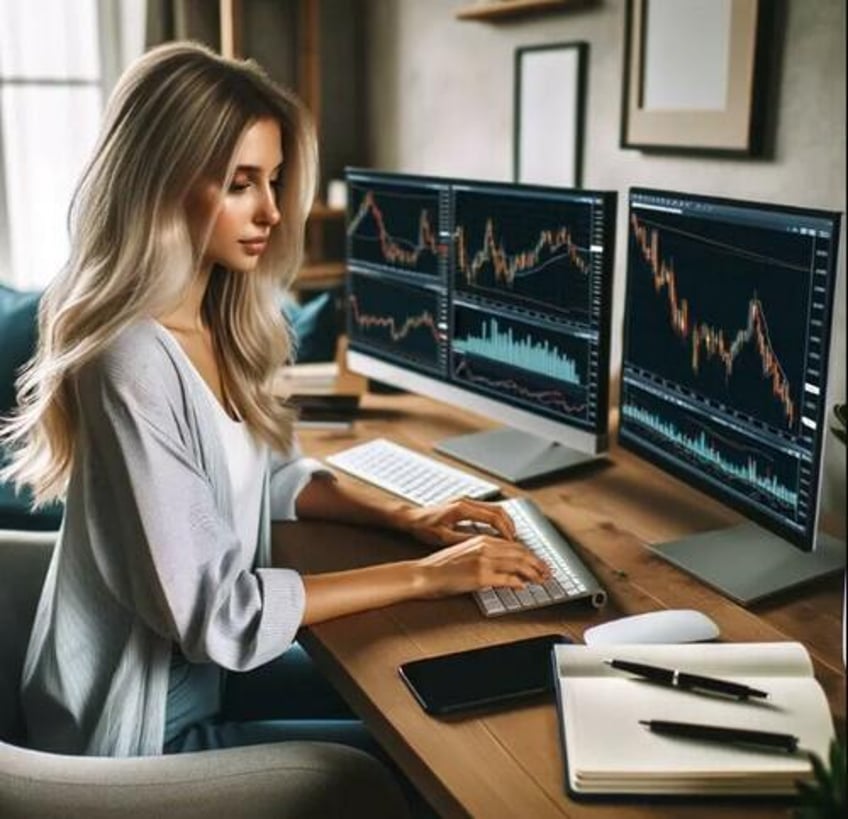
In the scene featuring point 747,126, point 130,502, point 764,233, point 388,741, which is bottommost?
point 388,741

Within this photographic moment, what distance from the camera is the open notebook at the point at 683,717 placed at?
37.3 inches

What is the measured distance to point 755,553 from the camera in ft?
4.76

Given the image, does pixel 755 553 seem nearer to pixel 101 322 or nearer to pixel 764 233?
pixel 764 233

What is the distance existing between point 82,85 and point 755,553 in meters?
2.87

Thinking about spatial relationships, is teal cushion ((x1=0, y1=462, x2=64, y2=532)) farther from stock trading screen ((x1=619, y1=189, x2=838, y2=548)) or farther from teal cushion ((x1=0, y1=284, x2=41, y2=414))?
stock trading screen ((x1=619, y1=189, x2=838, y2=548))

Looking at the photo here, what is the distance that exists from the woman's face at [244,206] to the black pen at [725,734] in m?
0.76

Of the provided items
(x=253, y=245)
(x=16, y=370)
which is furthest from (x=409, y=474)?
(x=16, y=370)

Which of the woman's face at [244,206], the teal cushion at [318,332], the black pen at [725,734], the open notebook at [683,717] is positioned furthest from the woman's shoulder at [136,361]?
the teal cushion at [318,332]

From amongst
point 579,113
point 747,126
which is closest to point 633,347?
point 747,126

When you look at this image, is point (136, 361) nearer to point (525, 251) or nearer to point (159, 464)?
point (159, 464)

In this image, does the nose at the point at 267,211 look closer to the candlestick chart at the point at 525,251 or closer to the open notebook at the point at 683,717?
the candlestick chart at the point at 525,251

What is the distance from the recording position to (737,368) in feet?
4.42

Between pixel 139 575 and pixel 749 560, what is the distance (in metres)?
0.76

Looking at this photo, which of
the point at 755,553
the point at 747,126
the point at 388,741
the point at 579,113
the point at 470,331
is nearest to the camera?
the point at 388,741
